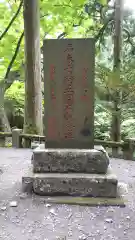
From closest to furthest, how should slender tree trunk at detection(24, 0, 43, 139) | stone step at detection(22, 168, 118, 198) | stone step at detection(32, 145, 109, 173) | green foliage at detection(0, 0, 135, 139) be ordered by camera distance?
stone step at detection(22, 168, 118, 198) → stone step at detection(32, 145, 109, 173) → slender tree trunk at detection(24, 0, 43, 139) → green foliage at detection(0, 0, 135, 139)

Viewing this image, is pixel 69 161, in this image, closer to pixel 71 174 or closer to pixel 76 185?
pixel 71 174

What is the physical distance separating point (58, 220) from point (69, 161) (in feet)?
2.97

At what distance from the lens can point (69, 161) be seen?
364 centimetres

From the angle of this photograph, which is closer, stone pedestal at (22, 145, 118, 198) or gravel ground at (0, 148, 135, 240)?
gravel ground at (0, 148, 135, 240)

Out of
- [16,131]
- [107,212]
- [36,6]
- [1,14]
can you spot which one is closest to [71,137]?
[107,212]

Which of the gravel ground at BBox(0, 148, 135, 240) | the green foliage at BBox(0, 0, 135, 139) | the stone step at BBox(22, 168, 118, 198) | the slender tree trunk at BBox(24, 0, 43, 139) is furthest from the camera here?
the green foliage at BBox(0, 0, 135, 139)

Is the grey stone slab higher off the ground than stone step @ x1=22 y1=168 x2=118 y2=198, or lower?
higher

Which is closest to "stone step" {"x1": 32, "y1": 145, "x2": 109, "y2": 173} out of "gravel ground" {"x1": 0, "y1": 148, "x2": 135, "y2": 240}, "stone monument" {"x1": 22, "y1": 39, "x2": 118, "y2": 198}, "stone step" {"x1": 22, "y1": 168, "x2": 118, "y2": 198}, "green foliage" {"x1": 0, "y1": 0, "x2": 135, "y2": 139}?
"stone monument" {"x1": 22, "y1": 39, "x2": 118, "y2": 198}

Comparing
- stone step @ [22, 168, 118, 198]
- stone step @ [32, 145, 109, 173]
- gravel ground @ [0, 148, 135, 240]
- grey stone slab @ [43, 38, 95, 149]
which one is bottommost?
gravel ground @ [0, 148, 135, 240]

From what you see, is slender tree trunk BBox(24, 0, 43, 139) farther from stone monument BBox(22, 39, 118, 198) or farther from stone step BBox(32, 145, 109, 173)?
stone step BBox(32, 145, 109, 173)

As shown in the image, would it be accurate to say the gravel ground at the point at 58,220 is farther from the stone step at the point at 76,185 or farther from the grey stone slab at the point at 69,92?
the grey stone slab at the point at 69,92

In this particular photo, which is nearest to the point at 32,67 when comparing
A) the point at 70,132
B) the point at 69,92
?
the point at 69,92

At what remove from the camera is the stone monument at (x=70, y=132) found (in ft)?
11.4

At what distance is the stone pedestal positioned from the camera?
3.46 m
